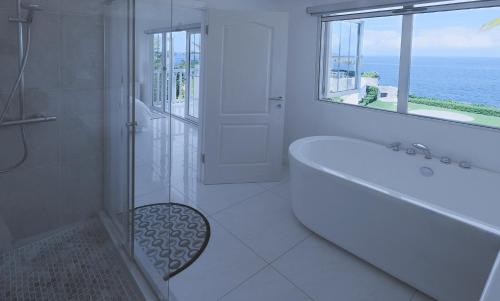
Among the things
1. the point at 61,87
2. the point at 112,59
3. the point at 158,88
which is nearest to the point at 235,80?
the point at 158,88

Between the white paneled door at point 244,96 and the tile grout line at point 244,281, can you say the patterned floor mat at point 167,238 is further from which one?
the white paneled door at point 244,96

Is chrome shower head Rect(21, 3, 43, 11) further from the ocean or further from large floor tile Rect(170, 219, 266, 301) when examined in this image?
the ocean

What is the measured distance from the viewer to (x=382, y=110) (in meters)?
3.23

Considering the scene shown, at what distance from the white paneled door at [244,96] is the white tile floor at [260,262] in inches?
30.6

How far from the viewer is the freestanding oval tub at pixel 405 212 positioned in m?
1.71

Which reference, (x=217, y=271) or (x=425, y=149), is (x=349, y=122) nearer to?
(x=425, y=149)

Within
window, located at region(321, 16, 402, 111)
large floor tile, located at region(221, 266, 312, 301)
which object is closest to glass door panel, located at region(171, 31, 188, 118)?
window, located at region(321, 16, 402, 111)

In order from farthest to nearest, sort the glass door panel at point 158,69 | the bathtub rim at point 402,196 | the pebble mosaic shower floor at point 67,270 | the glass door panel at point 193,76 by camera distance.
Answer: the glass door panel at point 193,76, the glass door panel at point 158,69, the pebble mosaic shower floor at point 67,270, the bathtub rim at point 402,196

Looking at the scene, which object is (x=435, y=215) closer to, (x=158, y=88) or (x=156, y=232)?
(x=156, y=232)

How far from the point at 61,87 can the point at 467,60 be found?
313cm

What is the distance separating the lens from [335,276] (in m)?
2.08

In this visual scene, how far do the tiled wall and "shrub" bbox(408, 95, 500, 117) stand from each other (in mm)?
2743

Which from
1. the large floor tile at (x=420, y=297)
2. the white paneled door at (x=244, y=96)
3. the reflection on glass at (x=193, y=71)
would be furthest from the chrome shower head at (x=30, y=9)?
the reflection on glass at (x=193, y=71)

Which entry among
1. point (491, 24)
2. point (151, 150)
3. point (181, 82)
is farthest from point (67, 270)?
point (181, 82)
